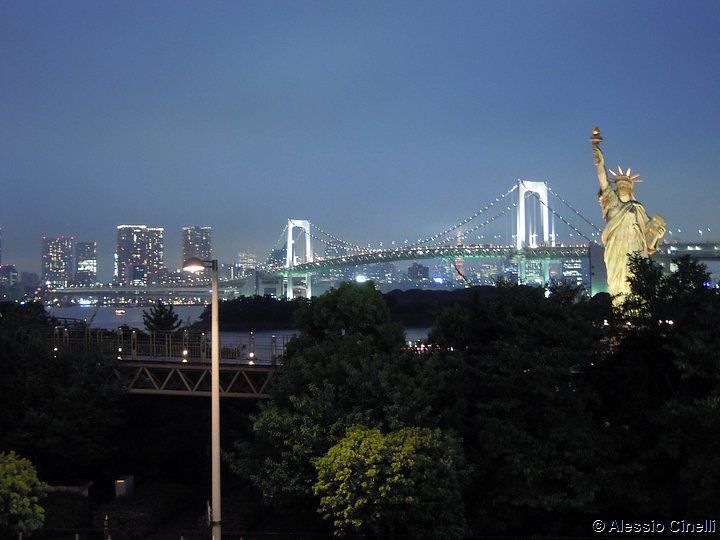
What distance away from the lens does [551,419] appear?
13938 millimetres

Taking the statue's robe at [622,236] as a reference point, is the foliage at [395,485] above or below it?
below

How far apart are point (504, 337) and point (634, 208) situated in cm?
719

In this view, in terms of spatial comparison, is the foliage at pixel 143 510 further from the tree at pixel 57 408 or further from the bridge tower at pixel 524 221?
the bridge tower at pixel 524 221

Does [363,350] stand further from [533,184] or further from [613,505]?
[533,184]

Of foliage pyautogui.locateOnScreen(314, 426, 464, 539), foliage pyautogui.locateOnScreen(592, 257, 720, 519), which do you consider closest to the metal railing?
foliage pyautogui.locateOnScreen(314, 426, 464, 539)

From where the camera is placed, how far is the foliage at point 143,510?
16.3 meters

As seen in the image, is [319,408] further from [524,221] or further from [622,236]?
[524,221]

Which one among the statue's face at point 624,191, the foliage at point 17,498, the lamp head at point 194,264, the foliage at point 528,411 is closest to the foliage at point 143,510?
the foliage at point 17,498

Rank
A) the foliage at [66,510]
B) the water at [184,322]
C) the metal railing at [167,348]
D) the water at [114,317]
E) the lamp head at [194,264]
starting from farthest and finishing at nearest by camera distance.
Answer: the water at [114,317]
the water at [184,322]
the metal railing at [167,348]
the foliage at [66,510]
the lamp head at [194,264]

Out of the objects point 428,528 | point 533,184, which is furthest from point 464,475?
point 533,184

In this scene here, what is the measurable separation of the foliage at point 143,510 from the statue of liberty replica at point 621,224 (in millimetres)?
11566

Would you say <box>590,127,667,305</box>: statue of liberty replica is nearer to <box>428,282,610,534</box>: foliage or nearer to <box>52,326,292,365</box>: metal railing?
<box>428,282,610,534</box>: foliage

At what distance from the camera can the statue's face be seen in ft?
69.3

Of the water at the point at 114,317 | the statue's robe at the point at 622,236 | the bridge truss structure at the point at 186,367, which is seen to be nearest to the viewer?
the bridge truss structure at the point at 186,367
